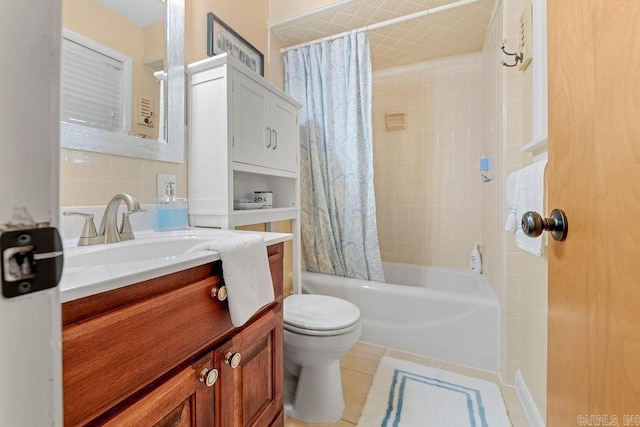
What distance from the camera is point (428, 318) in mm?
1637

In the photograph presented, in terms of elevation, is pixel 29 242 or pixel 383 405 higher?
pixel 29 242

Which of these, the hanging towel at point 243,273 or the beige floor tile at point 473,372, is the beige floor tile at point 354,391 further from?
the hanging towel at point 243,273

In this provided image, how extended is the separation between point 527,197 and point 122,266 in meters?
→ 1.28

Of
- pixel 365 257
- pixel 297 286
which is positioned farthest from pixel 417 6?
pixel 297 286

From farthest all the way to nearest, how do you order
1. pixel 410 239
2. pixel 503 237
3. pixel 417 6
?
pixel 410 239
pixel 417 6
pixel 503 237

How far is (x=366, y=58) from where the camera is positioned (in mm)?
1796

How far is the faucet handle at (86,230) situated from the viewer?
85cm

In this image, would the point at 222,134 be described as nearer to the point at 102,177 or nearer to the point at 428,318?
the point at 102,177

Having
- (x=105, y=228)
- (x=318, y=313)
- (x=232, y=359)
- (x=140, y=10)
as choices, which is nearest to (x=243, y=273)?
(x=232, y=359)

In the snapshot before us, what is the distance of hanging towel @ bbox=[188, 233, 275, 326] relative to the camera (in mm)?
670

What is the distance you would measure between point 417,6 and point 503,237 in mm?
1442

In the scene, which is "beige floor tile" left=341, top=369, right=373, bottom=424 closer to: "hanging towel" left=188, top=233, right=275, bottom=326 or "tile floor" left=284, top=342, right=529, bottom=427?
"tile floor" left=284, top=342, right=529, bottom=427

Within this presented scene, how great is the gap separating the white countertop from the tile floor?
874mm

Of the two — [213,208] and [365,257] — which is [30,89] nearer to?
[213,208]
